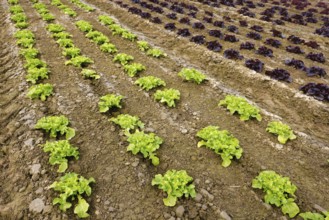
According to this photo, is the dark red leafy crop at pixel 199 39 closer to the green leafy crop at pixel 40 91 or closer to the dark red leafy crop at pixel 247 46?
the dark red leafy crop at pixel 247 46

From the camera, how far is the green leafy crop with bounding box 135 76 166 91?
28.8ft

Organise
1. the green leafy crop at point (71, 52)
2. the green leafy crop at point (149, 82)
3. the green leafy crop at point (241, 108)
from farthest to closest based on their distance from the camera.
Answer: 1. the green leafy crop at point (71, 52)
2. the green leafy crop at point (149, 82)
3. the green leafy crop at point (241, 108)

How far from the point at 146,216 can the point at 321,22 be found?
17249 millimetres

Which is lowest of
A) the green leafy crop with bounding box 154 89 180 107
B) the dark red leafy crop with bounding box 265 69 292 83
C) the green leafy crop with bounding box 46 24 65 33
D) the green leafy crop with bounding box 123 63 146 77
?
the green leafy crop with bounding box 46 24 65 33

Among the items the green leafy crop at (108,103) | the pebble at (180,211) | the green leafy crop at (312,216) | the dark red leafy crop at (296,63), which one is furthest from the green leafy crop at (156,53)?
the green leafy crop at (312,216)

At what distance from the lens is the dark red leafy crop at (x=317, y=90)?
857 centimetres

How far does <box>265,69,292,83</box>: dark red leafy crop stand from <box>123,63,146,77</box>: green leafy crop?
14.8 ft

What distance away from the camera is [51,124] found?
6.79 meters

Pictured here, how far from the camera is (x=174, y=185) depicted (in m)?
5.40

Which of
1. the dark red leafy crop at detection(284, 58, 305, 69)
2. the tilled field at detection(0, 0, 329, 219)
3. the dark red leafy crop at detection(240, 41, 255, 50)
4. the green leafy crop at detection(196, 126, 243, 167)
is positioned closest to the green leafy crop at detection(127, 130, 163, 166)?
the tilled field at detection(0, 0, 329, 219)

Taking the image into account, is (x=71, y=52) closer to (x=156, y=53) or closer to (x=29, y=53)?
(x=29, y=53)

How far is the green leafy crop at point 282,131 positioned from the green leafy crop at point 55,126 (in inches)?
199

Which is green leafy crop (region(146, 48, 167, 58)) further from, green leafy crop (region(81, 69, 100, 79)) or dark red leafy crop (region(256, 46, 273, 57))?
dark red leafy crop (region(256, 46, 273, 57))

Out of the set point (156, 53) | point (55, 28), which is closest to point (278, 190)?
point (156, 53)
